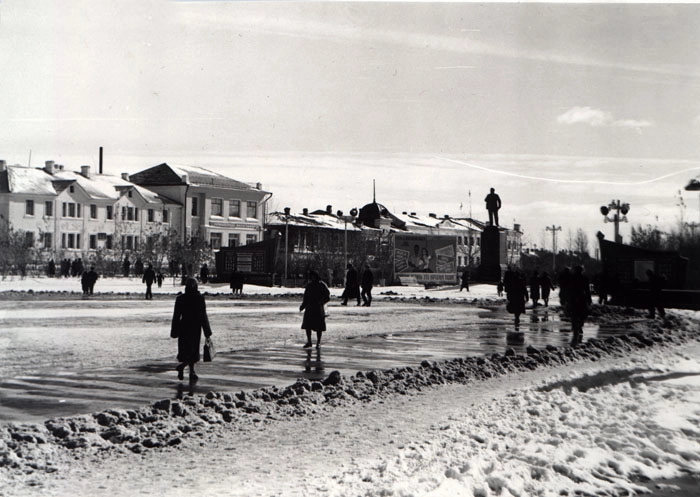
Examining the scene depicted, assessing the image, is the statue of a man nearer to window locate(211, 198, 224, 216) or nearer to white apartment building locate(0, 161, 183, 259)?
white apartment building locate(0, 161, 183, 259)

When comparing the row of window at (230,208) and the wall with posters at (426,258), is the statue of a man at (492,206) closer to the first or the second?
the wall with posters at (426,258)

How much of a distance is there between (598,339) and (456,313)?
30.3ft

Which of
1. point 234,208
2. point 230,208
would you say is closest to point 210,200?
point 230,208

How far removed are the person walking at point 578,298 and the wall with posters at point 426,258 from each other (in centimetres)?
3081

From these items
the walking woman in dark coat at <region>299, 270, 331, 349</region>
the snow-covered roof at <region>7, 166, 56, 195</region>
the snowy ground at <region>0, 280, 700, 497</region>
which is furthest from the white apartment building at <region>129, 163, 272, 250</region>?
the snowy ground at <region>0, 280, 700, 497</region>

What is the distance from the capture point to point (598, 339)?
16.6m

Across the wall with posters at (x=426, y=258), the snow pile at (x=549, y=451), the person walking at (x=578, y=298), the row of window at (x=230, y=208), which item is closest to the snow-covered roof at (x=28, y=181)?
the row of window at (x=230, y=208)

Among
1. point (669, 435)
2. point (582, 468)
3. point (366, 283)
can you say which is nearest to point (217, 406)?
point (582, 468)

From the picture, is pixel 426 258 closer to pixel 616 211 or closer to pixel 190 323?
pixel 616 211

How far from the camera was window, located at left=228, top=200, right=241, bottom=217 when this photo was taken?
77.0 feet

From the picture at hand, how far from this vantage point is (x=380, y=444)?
23.6 feet

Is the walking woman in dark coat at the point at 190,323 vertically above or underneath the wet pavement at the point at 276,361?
above

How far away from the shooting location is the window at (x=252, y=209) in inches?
958

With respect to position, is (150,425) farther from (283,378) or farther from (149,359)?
(149,359)
